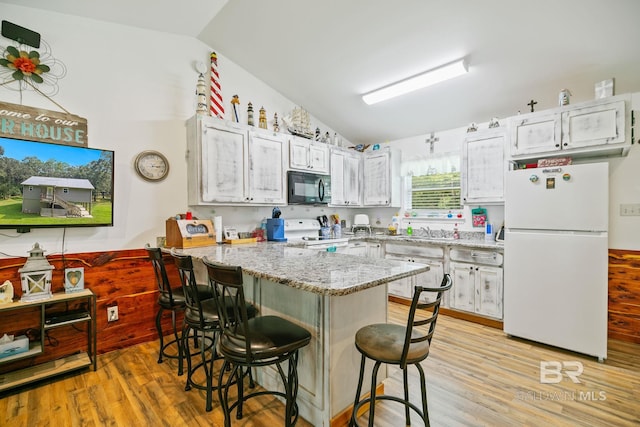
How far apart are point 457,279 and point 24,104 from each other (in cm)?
456

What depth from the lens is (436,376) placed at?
228 cm

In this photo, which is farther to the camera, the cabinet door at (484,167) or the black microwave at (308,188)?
the black microwave at (308,188)

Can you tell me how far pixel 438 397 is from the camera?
202 cm

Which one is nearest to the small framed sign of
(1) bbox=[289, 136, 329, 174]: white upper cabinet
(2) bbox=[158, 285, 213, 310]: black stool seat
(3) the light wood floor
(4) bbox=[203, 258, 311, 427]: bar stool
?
(3) the light wood floor

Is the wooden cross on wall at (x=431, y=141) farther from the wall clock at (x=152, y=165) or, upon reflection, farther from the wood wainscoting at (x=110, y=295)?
the wood wainscoting at (x=110, y=295)

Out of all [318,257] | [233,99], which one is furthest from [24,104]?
[318,257]

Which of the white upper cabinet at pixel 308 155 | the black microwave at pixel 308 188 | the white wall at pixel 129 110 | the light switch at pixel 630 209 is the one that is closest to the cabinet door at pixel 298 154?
the white upper cabinet at pixel 308 155

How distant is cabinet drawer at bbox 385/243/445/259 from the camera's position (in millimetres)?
3707

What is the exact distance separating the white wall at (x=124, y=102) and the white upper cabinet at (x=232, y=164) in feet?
0.89

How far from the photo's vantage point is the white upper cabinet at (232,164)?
3000mm

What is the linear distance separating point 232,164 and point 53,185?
4.95ft

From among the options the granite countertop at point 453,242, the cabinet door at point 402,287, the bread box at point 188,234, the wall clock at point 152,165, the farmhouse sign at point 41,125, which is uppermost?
the farmhouse sign at point 41,125

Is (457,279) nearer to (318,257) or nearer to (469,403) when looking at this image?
(469,403)

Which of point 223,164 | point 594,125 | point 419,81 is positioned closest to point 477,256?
point 594,125
